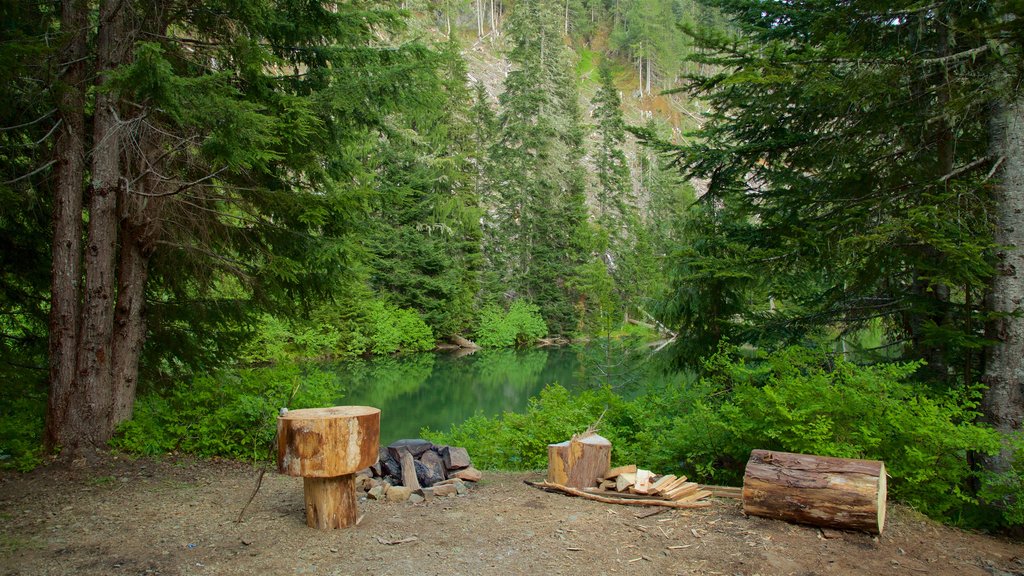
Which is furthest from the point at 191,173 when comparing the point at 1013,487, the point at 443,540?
the point at 1013,487

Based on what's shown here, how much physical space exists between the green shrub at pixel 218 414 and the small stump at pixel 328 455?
6.92ft

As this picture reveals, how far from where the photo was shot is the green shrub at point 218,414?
5.45 metres

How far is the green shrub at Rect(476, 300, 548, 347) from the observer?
27.6 meters

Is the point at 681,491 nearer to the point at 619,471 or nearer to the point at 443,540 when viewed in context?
the point at 619,471

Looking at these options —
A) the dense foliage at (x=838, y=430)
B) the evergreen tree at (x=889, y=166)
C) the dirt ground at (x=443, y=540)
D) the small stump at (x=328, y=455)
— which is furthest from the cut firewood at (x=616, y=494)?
the evergreen tree at (x=889, y=166)

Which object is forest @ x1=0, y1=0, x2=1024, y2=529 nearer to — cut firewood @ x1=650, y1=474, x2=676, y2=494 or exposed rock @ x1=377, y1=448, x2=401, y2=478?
cut firewood @ x1=650, y1=474, x2=676, y2=494

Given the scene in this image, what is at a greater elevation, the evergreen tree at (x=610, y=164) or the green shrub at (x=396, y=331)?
the evergreen tree at (x=610, y=164)

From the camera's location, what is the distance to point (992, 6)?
192 inches

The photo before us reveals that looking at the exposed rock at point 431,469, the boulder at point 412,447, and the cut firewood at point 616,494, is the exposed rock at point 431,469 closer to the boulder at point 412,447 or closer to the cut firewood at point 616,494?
the boulder at point 412,447

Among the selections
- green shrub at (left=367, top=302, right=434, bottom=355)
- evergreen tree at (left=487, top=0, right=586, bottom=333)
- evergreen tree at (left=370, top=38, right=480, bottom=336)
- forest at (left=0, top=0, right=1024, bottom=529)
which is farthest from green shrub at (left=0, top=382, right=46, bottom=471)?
evergreen tree at (left=487, top=0, right=586, bottom=333)

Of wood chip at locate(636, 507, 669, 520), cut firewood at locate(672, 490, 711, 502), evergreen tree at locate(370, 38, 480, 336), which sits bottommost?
wood chip at locate(636, 507, 669, 520)

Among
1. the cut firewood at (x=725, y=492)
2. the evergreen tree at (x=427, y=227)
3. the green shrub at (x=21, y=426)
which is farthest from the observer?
the evergreen tree at (x=427, y=227)

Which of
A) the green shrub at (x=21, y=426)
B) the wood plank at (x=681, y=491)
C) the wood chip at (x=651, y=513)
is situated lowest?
the wood chip at (x=651, y=513)

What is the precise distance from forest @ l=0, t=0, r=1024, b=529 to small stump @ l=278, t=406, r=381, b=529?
7.06ft
